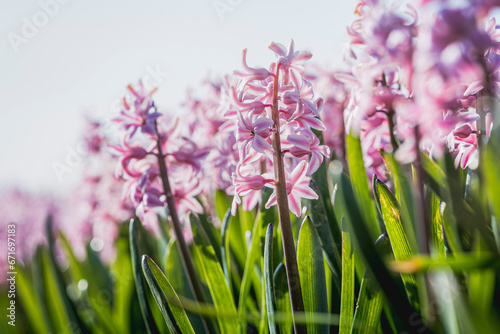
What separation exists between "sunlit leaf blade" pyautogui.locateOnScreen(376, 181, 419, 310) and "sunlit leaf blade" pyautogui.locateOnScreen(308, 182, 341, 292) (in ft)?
1.00

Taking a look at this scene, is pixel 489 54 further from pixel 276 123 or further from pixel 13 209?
pixel 13 209

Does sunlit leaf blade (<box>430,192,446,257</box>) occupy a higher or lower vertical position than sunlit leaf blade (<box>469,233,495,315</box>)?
lower

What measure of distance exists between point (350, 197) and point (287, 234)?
30 cm

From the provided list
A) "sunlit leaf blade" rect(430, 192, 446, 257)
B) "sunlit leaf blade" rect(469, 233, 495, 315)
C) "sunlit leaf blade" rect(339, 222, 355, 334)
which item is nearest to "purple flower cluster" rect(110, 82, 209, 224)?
"sunlit leaf blade" rect(339, 222, 355, 334)

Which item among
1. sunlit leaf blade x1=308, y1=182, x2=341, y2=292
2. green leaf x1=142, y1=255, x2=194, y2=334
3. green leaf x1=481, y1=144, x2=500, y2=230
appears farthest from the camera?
sunlit leaf blade x1=308, y1=182, x2=341, y2=292

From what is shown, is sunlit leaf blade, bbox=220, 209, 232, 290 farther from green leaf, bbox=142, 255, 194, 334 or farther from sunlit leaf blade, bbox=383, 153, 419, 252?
sunlit leaf blade, bbox=383, 153, 419, 252

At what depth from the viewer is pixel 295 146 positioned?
50.6 inches

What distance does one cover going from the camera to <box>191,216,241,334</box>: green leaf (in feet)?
5.20

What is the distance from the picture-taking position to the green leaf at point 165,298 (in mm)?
1309

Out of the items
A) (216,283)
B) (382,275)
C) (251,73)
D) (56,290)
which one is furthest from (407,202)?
(56,290)

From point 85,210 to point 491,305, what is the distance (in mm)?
3660

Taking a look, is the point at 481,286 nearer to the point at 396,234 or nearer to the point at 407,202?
the point at 396,234

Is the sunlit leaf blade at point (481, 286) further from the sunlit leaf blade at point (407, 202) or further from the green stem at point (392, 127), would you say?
the green stem at point (392, 127)

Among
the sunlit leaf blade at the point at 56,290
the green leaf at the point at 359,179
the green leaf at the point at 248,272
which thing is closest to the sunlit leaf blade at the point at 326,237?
the green leaf at the point at 359,179
